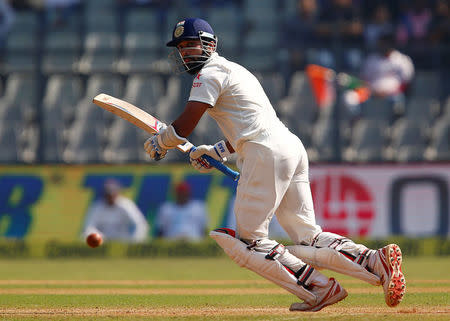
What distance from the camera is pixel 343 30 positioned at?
13.0 m

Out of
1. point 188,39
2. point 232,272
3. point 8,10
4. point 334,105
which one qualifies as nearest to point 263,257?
point 188,39

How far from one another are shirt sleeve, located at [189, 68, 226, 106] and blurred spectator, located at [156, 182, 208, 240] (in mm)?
6689

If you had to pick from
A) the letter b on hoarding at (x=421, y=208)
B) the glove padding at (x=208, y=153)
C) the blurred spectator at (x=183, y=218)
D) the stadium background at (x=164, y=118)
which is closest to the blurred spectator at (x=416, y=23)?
the stadium background at (x=164, y=118)

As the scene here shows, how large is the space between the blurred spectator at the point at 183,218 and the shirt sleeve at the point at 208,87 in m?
6.69

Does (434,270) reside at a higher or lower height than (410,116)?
lower

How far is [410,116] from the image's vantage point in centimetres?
1264

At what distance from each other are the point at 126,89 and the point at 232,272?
16.4 ft

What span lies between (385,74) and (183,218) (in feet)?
12.2

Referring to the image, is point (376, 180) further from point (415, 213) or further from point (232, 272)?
point (232, 272)

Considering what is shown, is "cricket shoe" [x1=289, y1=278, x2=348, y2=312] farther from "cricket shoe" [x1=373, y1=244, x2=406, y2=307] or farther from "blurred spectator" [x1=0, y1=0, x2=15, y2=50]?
"blurred spectator" [x1=0, y1=0, x2=15, y2=50]

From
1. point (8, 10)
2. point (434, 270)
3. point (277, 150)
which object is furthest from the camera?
point (8, 10)

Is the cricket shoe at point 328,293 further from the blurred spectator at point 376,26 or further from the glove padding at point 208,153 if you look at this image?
the blurred spectator at point 376,26

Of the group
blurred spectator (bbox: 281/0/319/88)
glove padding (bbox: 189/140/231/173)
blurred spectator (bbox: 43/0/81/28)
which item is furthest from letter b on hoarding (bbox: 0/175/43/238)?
glove padding (bbox: 189/140/231/173)

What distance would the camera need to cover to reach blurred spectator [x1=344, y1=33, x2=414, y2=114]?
12461 mm
